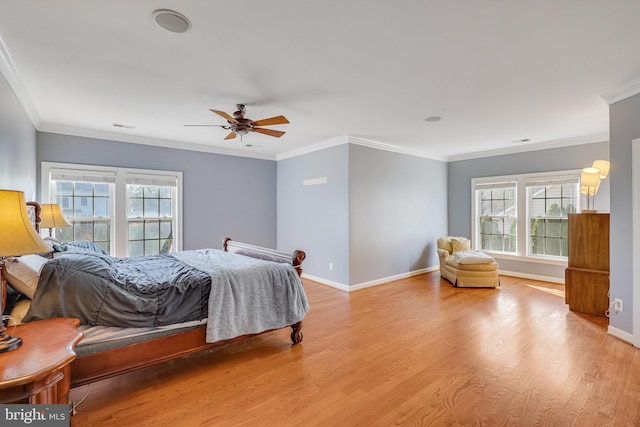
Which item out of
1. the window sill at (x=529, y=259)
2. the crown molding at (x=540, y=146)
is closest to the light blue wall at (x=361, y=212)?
the crown molding at (x=540, y=146)

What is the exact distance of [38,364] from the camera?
1326mm

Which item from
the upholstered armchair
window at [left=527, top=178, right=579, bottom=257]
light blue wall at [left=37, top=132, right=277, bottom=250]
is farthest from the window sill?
light blue wall at [left=37, top=132, right=277, bottom=250]

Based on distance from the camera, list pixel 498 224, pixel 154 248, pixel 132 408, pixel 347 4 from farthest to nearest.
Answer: pixel 498 224 < pixel 154 248 < pixel 132 408 < pixel 347 4

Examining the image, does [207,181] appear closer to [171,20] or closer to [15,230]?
[171,20]

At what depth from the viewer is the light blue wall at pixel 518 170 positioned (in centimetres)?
498

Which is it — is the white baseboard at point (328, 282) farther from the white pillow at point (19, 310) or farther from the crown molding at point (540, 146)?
the crown molding at point (540, 146)

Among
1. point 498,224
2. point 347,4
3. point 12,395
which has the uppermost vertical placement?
point 347,4

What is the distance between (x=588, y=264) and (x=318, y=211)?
13.0 ft

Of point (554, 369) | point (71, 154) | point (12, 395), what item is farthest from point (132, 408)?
point (71, 154)

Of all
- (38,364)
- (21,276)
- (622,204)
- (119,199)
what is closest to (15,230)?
(38,364)

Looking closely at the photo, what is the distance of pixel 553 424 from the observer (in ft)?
6.14

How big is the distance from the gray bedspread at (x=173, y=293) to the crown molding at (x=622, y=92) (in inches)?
149

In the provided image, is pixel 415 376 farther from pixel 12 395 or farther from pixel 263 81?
pixel 263 81

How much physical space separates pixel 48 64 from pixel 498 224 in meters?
7.25
